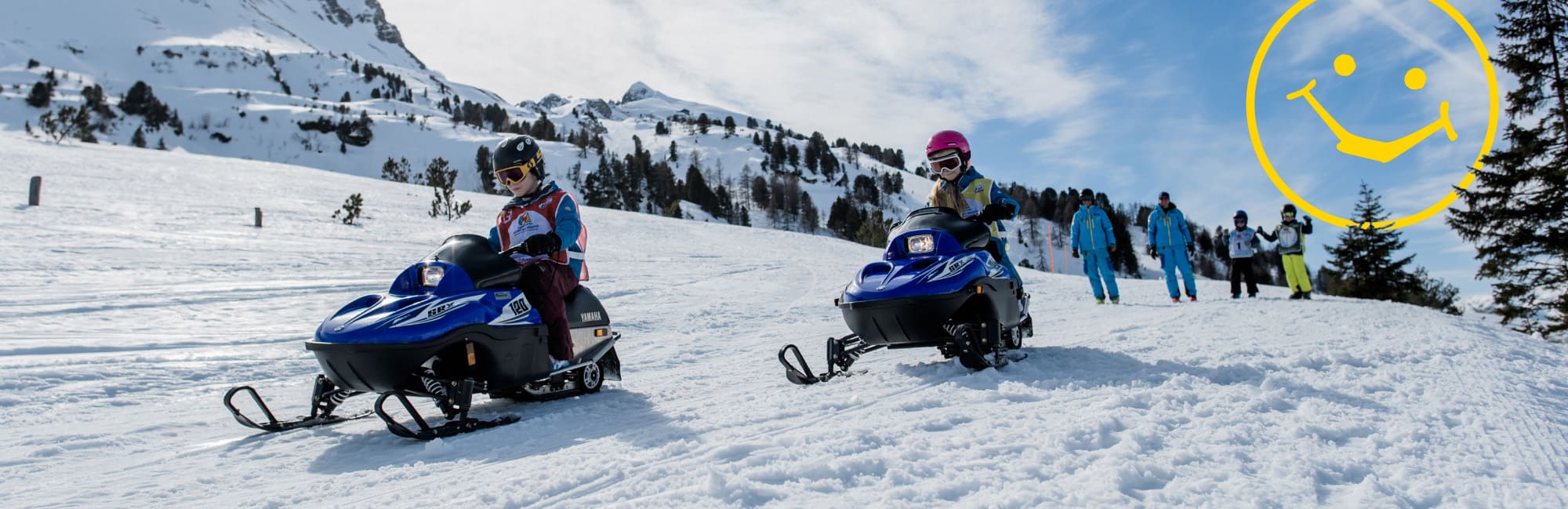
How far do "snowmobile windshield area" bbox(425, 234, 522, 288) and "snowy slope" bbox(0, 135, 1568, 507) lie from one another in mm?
774

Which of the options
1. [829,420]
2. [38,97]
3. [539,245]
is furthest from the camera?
[38,97]

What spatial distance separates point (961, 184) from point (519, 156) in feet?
10.9

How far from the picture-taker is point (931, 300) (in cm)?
502

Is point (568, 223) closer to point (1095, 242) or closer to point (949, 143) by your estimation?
point (949, 143)

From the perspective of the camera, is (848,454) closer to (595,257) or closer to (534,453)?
(534,453)

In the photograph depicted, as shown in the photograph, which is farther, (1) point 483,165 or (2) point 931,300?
(1) point 483,165

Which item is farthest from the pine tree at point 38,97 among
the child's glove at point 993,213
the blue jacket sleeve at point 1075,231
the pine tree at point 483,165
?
the child's glove at point 993,213

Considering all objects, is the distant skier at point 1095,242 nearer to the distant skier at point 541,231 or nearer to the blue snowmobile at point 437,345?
the distant skier at point 541,231

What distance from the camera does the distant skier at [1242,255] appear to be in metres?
14.3

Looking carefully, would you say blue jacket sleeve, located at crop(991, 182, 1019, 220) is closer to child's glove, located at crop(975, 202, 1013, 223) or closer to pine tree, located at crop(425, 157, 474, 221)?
child's glove, located at crop(975, 202, 1013, 223)

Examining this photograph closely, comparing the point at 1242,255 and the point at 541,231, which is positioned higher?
the point at 1242,255

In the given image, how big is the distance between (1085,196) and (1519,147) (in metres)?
14.6

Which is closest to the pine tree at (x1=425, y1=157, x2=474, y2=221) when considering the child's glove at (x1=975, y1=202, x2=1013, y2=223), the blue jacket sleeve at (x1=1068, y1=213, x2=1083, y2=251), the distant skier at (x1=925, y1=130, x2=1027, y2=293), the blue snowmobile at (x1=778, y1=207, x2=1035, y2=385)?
the blue jacket sleeve at (x1=1068, y1=213, x2=1083, y2=251)

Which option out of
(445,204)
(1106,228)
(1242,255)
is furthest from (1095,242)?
(445,204)
